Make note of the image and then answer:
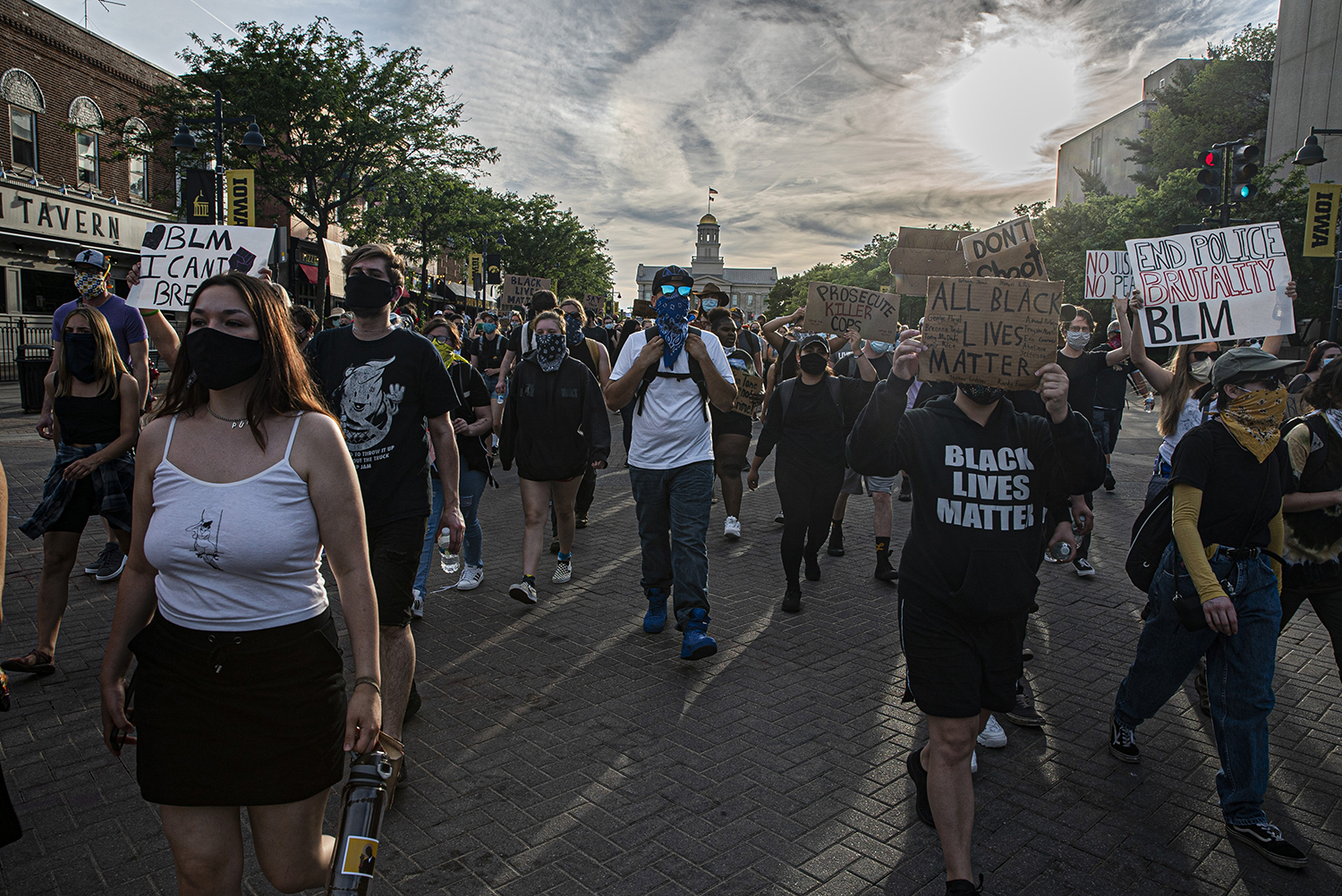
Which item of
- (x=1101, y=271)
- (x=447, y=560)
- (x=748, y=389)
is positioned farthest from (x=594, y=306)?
(x=447, y=560)

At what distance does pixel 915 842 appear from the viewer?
3.27 meters

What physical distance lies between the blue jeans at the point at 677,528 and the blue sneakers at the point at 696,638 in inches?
1.4

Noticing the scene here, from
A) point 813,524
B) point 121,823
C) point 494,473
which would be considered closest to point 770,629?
point 813,524

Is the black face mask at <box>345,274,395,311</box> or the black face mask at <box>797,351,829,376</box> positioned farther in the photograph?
the black face mask at <box>797,351,829,376</box>

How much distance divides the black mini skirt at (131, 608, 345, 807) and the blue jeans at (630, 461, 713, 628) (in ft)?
10.1

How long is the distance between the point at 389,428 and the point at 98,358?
247 cm

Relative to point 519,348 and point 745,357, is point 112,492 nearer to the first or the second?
point 519,348

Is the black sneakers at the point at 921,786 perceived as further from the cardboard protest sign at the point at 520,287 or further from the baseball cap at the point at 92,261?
the cardboard protest sign at the point at 520,287

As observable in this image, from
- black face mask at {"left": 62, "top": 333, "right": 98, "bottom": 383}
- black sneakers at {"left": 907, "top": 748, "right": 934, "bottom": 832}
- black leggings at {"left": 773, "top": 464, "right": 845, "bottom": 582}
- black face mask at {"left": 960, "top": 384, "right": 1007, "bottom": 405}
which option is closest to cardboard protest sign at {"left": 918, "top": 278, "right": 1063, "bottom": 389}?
black face mask at {"left": 960, "top": 384, "right": 1007, "bottom": 405}

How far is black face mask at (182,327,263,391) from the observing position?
2164mm

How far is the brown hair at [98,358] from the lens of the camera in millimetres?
A: 4895

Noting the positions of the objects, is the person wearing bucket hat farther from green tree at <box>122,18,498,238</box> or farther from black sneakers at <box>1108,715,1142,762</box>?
green tree at <box>122,18,498,238</box>

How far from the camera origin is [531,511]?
6.14 m

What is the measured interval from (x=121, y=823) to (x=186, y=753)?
5.36 feet
